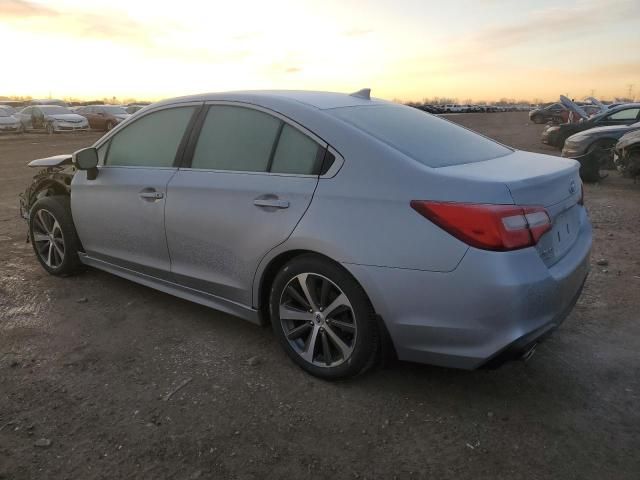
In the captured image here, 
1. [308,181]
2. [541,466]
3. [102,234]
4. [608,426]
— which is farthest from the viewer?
[102,234]

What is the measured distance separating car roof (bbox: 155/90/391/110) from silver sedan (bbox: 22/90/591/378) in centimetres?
2

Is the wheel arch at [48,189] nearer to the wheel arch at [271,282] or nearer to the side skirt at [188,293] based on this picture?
the side skirt at [188,293]

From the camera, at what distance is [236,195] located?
3.21 metres

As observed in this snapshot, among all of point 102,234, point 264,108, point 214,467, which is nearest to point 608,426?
point 214,467

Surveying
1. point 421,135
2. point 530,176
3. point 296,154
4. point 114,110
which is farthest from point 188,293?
point 114,110

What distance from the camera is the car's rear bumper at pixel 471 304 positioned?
7.82ft

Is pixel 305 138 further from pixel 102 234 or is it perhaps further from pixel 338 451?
pixel 102 234

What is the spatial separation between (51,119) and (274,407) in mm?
30133

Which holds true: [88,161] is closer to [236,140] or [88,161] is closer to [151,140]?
[151,140]

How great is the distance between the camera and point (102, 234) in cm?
424

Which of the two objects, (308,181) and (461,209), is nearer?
(461,209)

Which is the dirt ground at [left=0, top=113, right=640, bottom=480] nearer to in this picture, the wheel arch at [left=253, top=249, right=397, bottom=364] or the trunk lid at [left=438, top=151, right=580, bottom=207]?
the wheel arch at [left=253, top=249, right=397, bottom=364]

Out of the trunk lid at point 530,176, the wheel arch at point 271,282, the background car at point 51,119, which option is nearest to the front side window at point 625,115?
the trunk lid at point 530,176

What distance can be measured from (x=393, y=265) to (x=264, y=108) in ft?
4.50
